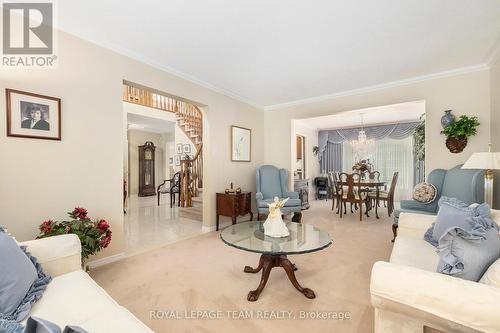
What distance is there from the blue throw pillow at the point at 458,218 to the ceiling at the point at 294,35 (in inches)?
69.5

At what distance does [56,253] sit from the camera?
1519 mm

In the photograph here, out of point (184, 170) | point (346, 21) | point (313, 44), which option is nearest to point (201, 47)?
point (313, 44)

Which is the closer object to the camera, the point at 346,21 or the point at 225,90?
the point at 346,21

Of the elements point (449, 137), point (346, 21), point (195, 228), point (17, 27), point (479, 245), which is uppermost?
point (346, 21)

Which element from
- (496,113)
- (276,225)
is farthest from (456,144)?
(276,225)

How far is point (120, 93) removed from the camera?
2.83m

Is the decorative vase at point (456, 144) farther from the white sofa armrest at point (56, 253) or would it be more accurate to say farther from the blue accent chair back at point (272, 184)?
the white sofa armrest at point (56, 253)

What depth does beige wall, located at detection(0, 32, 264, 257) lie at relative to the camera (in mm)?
2102

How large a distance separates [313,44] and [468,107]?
261cm

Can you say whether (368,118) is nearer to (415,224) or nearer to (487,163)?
(487,163)

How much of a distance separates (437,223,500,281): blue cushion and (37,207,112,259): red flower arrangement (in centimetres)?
261

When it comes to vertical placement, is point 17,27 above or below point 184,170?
above

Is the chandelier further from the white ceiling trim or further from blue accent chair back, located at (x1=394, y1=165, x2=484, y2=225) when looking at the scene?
blue accent chair back, located at (x1=394, y1=165, x2=484, y2=225)

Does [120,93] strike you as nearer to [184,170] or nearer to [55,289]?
[55,289]
